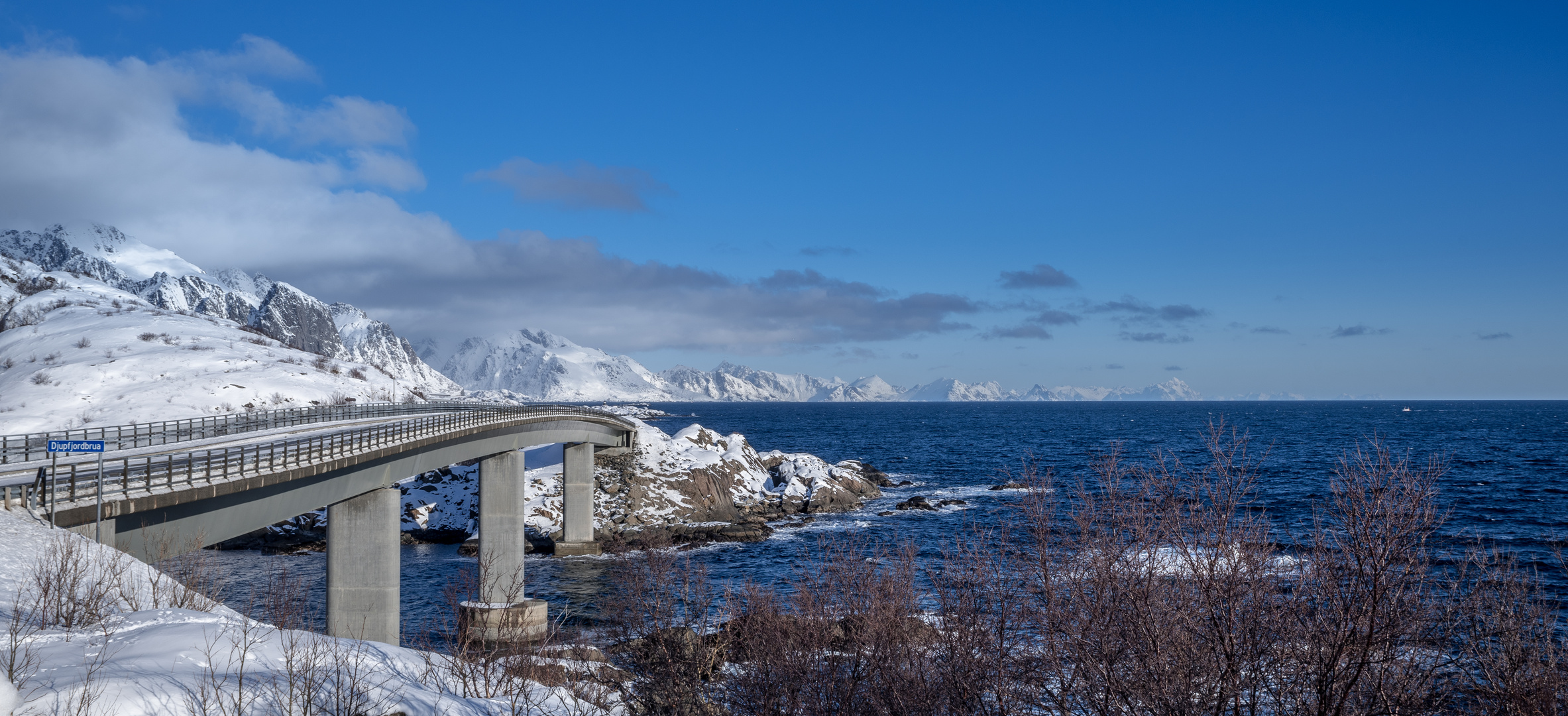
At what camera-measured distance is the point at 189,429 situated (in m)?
42.5

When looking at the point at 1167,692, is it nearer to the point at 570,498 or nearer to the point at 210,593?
the point at 210,593

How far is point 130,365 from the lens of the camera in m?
87.1

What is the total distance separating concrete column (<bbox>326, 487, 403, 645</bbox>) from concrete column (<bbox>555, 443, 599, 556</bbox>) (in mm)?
20069

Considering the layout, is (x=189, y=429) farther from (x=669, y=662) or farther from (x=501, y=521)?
(x=669, y=662)

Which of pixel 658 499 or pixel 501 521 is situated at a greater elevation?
pixel 501 521

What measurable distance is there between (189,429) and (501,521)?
15452mm

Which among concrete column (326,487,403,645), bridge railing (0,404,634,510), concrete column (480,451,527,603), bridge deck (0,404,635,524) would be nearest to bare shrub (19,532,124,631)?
bridge railing (0,404,634,510)

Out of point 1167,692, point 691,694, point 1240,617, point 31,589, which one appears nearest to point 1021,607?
point 1240,617

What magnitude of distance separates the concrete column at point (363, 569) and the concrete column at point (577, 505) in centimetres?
2007

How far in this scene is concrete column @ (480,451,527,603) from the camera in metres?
43.8

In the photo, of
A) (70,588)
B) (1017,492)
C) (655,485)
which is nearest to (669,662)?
(70,588)

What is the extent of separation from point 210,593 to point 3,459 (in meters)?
16.8

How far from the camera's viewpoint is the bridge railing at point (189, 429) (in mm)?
30923

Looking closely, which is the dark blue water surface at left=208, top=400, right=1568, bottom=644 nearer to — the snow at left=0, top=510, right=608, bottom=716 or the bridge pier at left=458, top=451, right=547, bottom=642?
the bridge pier at left=458, top=451, right=547, bottom=642
